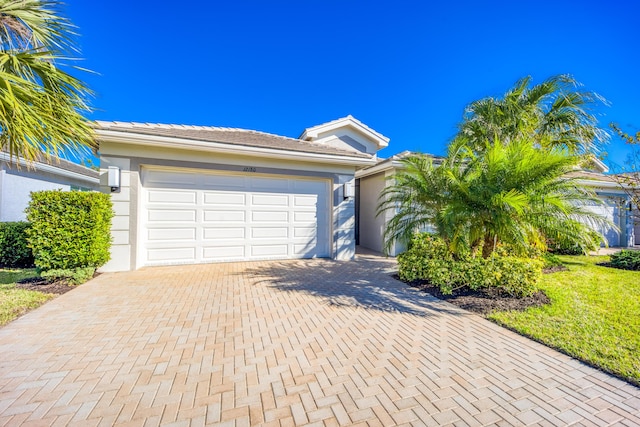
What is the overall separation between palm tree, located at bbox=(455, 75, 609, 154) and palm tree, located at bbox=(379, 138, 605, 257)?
2.35 m

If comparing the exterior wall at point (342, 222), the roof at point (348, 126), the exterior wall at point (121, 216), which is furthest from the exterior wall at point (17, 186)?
the roof at point (348, 126)

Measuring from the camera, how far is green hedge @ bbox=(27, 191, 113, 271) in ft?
18.3

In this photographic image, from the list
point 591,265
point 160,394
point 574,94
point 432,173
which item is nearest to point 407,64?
point 574,94

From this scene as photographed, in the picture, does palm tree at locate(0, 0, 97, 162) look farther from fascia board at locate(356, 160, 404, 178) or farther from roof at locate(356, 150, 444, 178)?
fascia board at locate(356, 160, 404, 178)

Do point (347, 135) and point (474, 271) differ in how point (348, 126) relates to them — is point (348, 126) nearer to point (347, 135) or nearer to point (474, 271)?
point (347, 135)

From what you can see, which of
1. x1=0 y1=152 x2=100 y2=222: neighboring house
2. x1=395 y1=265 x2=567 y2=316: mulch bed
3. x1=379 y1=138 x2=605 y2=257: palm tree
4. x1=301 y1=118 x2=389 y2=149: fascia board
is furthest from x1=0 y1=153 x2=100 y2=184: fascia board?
x1=395 y1=265 x2=567 y2=316: mulch bed

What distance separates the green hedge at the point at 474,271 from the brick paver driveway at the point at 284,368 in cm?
85

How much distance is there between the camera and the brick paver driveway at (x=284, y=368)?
7.35ft

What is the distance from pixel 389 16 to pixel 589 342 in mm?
11360

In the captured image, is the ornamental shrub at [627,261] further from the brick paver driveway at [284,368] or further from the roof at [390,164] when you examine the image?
the brick paver driveway at [284,368]

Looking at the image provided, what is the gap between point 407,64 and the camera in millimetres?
13594

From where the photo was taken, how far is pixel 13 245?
7.39m

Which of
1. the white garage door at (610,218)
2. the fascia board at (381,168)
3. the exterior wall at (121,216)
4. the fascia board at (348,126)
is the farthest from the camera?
the fascia board at (348,126)

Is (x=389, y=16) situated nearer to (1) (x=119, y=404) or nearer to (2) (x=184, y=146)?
(2) (x=184, y=146)
